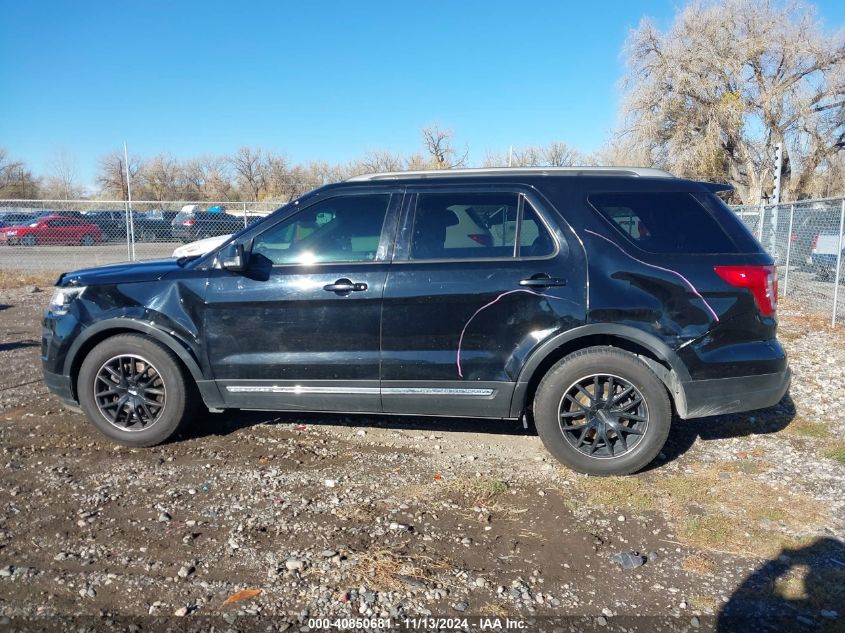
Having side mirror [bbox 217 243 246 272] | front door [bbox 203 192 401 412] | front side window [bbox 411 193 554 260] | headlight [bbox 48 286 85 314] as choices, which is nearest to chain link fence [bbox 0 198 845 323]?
front side window [bbox 411 193 554 260]

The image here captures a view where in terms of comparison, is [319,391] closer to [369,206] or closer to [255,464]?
[255,464]

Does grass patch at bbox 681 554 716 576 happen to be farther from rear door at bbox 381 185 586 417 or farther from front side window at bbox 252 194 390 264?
front side window at bbox 252 194 390 264

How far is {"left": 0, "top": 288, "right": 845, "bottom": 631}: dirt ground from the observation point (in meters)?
2.87

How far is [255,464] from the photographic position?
4438 mm

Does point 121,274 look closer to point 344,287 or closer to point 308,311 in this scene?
point 308,311

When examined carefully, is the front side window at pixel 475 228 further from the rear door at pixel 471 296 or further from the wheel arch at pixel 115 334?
the wheel arch at pixel 115 334

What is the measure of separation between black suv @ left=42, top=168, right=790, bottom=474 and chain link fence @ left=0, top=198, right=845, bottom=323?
19.5 feet

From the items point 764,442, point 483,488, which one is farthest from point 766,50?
point 483,488

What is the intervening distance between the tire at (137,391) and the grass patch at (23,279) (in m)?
11.1

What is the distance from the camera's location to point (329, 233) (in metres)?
4.45

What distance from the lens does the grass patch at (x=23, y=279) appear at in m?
14.0

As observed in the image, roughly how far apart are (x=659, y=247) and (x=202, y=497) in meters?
3.30

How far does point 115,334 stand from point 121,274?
44 cm

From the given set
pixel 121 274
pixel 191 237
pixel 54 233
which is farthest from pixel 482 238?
pixel 54 233
